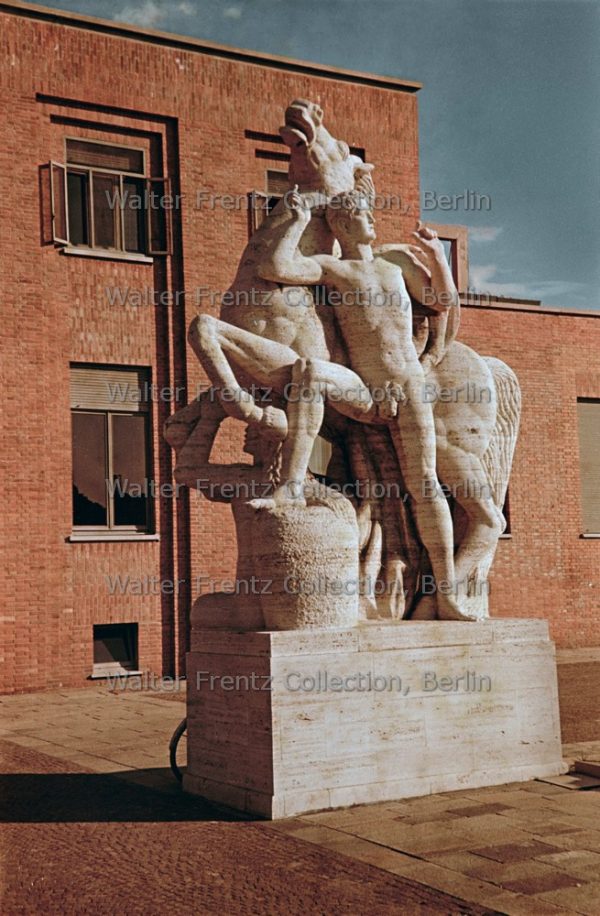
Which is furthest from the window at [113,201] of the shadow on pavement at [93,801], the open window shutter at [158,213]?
the shadow on pavement at [93,801]

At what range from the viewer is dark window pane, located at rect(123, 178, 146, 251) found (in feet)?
60.7

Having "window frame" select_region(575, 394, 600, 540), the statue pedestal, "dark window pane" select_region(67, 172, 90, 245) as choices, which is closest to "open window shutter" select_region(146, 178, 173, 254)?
"dark window pane" select_region(67, 172, 90, 245)

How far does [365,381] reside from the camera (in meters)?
9.09

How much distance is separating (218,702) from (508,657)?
2.20m

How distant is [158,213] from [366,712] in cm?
1187

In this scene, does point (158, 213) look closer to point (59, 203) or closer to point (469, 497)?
point (59, 203)

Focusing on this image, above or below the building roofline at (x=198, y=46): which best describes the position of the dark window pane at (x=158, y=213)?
below

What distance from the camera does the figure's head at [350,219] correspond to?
9.20 metres

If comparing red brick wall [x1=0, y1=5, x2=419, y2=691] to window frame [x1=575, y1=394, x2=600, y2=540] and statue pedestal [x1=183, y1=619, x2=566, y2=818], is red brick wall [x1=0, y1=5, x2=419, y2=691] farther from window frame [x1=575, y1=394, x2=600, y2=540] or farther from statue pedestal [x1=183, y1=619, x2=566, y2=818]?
statue pedestal [x1=183, y1=619, x2=566, y2=818]

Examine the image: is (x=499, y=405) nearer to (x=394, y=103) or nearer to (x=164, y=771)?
(x=164, y=771)

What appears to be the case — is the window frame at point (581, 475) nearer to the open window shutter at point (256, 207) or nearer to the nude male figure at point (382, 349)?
the open window shutter at point (256, 207)

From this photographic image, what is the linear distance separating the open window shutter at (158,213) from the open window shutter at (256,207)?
4.23ft

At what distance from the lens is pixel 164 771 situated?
392 inches

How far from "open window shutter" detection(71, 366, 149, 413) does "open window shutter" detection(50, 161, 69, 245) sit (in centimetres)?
189
